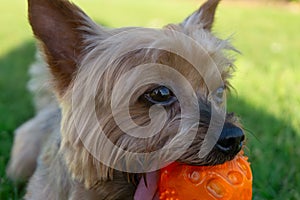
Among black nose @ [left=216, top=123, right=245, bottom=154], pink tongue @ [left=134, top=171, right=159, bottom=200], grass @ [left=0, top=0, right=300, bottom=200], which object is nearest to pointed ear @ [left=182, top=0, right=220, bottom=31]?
grass @ [left=0, top=0, right=300, bottom=200]

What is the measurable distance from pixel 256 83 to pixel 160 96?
4.06m

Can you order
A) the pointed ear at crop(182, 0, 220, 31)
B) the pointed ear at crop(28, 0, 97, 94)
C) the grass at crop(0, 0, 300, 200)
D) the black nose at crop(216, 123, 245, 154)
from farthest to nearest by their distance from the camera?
the grass at crop(0, 0, 300, 200) < the pointed ear at crop(182, 0, 220, 31) < the pointed ear at crop(28, 0, 97, 94) < the black nose at crop(216, 123, 245, 154)

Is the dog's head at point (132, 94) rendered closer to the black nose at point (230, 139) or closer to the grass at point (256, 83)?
the black nose at point (230, 139)

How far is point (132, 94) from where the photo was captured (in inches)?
106

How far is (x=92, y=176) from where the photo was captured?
2.85 metres

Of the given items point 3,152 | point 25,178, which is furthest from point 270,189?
point 3,152

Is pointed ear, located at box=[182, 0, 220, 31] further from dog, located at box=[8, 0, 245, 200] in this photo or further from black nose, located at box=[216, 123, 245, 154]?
black nose, located at box=[216, 123, 245, 154]

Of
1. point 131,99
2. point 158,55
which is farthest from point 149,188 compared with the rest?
point 158,55

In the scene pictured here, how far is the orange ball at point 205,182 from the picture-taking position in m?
2.63

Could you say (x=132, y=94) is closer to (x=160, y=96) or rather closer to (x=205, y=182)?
(x=160, y=96)

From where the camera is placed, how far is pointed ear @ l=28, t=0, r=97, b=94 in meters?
2.86

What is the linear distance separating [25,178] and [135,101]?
1913mm

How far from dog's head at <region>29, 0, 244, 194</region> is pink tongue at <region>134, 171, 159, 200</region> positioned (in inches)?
2.9

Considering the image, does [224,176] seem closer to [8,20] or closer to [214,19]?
[214,19]
